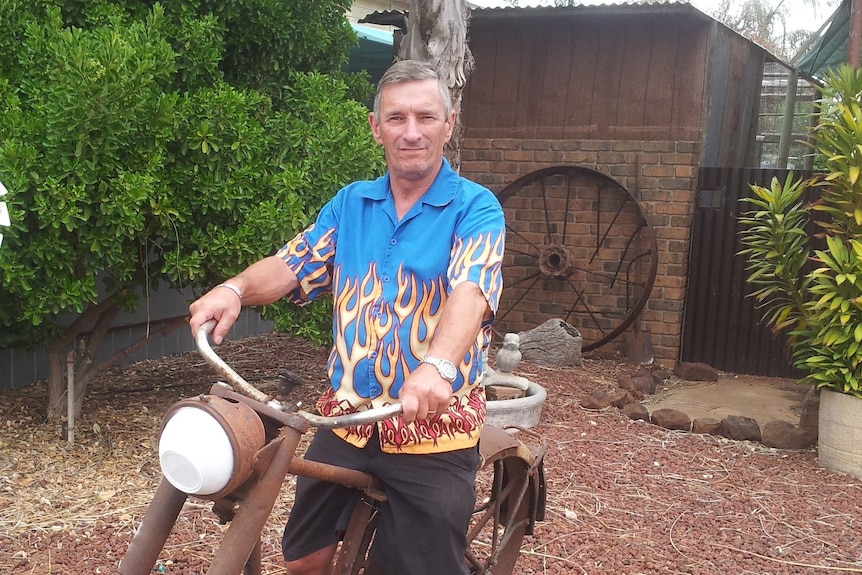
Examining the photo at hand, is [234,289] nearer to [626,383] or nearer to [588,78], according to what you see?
[626,383]

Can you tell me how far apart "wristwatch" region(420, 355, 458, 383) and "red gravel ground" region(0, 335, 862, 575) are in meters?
2.05

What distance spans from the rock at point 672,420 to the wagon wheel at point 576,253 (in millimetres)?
1942

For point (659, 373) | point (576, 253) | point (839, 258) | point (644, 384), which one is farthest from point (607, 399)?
point (576, 253)

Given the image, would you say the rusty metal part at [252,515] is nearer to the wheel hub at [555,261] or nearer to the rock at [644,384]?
the rock at [644,384]

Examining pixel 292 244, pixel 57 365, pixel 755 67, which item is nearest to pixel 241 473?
pixel 292 244

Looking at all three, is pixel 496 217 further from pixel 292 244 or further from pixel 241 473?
pixel 241 473

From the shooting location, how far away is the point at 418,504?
222 cm

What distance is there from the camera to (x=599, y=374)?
7.57 meters

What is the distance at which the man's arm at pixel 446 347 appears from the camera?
1.77 meters

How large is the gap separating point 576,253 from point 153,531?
7.09 metres

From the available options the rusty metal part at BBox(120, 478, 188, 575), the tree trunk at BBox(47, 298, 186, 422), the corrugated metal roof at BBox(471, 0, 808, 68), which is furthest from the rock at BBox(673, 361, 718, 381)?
the rusty metal part at BBox(120, 478, 188, 575)

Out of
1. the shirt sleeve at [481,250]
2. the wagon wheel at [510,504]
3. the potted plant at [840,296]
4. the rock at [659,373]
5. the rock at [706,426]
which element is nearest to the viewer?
the shirt sleeve at [481,250]

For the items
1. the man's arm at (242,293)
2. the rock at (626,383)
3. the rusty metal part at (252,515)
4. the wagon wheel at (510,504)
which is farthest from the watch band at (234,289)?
the rock at (626,383)

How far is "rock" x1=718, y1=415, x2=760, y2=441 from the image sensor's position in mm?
5871
